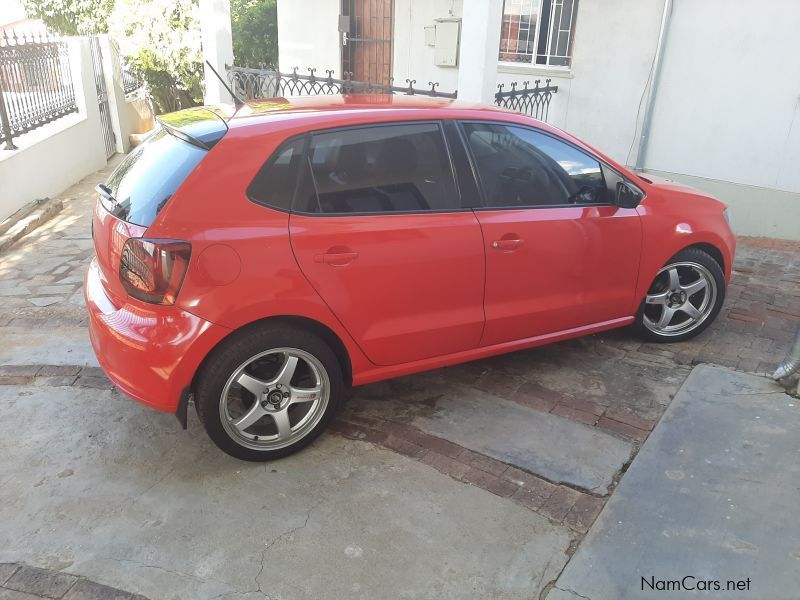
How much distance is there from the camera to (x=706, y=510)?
3.08m

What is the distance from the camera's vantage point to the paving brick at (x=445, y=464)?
3.35 meters

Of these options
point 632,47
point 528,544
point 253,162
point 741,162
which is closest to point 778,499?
point 528,544

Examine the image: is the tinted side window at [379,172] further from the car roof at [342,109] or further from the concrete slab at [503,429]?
the concrete slab at [503,429]

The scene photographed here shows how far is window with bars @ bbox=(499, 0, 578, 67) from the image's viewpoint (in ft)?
26.3

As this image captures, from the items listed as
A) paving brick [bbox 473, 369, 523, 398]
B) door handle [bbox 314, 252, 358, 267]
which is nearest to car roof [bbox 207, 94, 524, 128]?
door handle [bbox 314, 252, 358, 267]

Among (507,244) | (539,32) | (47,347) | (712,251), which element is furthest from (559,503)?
(539,32)

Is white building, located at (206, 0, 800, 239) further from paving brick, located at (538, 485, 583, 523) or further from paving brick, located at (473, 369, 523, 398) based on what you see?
paving brick, located at (538, 485, 583, 523)

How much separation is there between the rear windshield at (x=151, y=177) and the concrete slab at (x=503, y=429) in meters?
1.63

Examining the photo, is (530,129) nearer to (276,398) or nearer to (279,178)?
(279,178)

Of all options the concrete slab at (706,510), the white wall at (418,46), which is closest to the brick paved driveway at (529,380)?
the concrete slab at (706,510)

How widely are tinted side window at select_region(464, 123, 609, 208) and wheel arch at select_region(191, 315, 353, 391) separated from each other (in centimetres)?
114

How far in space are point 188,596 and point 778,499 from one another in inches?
105

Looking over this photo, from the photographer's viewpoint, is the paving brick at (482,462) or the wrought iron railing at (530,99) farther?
the wrought iron railing at (530,99)

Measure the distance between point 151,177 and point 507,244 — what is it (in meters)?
1.90
